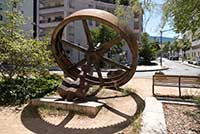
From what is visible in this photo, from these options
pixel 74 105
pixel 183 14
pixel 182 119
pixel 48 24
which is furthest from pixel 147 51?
pixel 182 119

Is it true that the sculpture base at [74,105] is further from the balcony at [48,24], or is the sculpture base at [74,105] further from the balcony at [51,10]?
the balcony at [51,10]

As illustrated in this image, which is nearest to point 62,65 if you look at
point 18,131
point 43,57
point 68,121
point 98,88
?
point 43,57

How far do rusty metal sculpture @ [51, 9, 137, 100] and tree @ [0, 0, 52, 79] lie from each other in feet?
2.63

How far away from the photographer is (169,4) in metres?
8.81

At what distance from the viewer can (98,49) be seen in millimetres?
12258

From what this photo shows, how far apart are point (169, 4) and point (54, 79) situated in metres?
7.43

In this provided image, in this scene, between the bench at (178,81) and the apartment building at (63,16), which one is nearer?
the bench at (178,81)

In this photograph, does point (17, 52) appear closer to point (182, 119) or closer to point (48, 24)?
point (182, 119)

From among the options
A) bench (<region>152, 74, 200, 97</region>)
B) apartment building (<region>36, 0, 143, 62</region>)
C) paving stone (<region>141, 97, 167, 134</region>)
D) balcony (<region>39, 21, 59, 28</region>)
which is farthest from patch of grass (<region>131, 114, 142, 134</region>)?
balcony (<region>39, 21, 59, 28</region>)

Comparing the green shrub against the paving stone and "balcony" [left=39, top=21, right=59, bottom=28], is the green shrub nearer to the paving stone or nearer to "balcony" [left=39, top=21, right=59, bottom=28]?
the paving stone

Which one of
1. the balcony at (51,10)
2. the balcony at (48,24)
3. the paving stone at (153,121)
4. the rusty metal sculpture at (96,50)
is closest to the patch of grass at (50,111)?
the rusty metal sculpture at (96,50)

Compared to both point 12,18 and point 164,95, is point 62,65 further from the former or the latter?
point 164,95

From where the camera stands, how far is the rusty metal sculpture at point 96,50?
10586mm

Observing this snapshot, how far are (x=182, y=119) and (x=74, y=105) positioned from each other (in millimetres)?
3441
